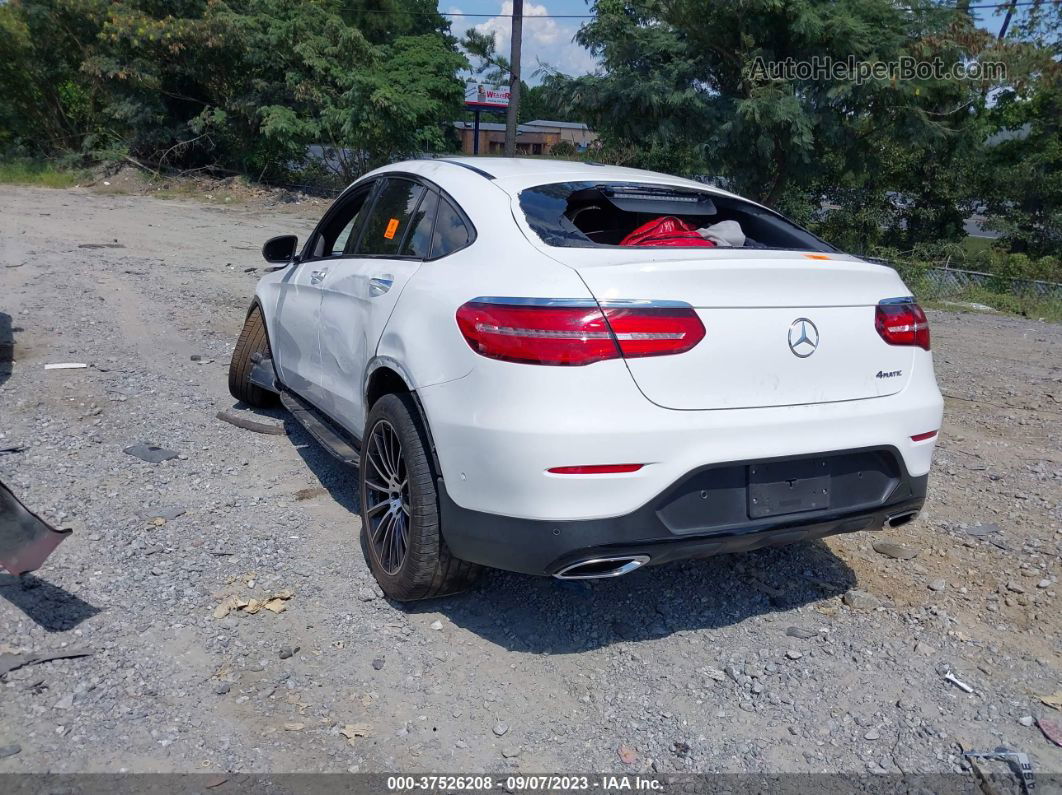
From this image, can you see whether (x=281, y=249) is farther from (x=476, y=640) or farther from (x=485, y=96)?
(x=485, y=96)

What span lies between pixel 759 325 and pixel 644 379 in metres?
0.47

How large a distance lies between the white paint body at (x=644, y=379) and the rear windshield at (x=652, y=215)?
6.4 inches

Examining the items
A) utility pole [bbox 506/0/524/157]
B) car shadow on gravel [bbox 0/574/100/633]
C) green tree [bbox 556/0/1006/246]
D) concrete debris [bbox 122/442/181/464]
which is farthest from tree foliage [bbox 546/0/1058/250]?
car shadow on gravel [bbox 0/574/100/633]

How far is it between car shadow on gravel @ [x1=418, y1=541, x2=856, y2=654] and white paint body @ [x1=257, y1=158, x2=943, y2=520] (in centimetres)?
75

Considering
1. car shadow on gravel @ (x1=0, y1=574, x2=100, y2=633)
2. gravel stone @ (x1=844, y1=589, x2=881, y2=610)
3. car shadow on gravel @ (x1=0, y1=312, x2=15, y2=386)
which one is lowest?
car shadow on gravel @ (x1=0, y1=312, x2=15, y2=386)

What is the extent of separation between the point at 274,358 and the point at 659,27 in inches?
432

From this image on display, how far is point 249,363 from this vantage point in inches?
227

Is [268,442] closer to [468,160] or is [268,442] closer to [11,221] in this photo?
[468,160]

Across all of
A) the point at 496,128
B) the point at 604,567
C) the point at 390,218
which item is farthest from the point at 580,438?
the point at 496,128

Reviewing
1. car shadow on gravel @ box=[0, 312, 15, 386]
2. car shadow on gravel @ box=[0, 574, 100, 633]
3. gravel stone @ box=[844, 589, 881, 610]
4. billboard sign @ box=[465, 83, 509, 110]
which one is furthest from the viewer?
billboard sign @ box=[465, 83, 509, 110]

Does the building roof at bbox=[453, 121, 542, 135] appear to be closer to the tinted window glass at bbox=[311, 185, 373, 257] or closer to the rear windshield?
the tinted window glass at bbox=[311, 185, 373, 257]

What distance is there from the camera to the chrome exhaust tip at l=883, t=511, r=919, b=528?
3.28 meters

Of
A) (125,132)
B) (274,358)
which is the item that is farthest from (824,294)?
(125,132)

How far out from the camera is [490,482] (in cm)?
287
